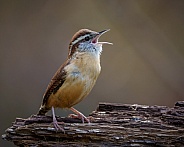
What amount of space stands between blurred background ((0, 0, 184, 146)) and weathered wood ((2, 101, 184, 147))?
332 centimetres

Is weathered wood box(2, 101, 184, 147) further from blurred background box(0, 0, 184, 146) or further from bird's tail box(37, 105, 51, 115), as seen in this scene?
blurred background box(0, 0, 184, 146)

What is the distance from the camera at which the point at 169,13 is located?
26.7 feet

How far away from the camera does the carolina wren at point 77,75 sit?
3.91 m

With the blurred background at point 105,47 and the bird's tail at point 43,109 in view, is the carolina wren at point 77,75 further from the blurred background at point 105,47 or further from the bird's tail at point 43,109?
the blurred background at point 105,47

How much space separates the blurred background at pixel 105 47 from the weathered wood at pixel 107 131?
131 inches

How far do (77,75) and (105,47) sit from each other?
3622 millimetres

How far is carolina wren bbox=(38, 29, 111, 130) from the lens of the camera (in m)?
3.91

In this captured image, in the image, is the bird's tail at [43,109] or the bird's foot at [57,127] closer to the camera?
the bird's foot at [57,127]

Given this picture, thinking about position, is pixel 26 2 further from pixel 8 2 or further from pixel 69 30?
pixel 69 30

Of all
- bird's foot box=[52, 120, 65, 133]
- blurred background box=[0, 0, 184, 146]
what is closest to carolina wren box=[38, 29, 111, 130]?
bird's foot box=[52, 120, 65, 133]

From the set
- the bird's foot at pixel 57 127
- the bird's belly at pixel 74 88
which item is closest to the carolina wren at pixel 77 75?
the bird's belly at pixel 74 88

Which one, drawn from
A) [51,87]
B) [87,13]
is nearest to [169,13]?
[87,13]

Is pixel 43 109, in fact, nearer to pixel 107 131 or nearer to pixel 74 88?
pixel 74 88

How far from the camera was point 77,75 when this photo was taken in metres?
3.92
